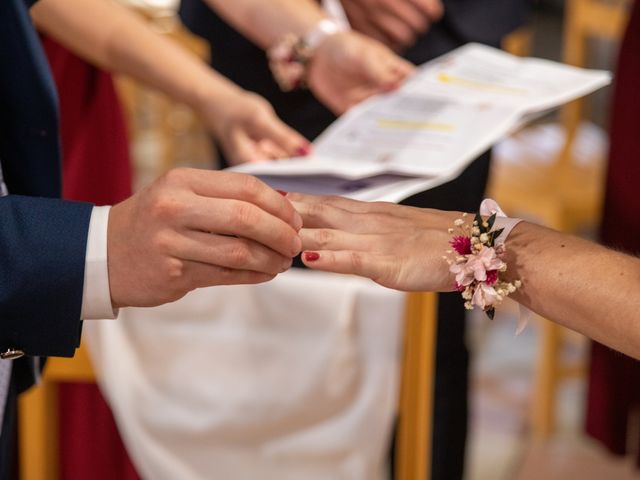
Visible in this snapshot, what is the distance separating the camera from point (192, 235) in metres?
0.88

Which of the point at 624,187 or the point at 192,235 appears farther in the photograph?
the point at 624,187

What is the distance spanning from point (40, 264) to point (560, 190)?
1838 mm

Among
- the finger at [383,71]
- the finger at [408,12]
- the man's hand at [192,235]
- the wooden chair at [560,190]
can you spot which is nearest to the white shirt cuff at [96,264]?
the man's hand at [192,235]

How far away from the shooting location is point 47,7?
144 cm

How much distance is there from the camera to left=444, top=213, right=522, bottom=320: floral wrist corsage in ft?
3.14

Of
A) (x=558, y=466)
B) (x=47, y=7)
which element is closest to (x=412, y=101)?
(x=47, y=7)

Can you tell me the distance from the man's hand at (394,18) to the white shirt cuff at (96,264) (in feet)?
2.81

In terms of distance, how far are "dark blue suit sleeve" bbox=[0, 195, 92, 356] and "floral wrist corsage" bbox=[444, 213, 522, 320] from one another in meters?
0.31

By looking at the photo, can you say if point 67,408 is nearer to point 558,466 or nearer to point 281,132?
point 281,132

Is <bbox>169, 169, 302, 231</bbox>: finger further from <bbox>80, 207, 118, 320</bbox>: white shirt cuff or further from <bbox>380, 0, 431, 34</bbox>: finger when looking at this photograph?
<bbox>380, 0, 431, 34</bbox>: finger

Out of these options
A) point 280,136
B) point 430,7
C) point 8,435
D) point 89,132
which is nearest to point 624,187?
point 430,7

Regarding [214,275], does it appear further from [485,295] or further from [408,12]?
[408,12]

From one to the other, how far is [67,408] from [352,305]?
392 millimetres

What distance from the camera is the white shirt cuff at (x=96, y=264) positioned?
2.97ft
